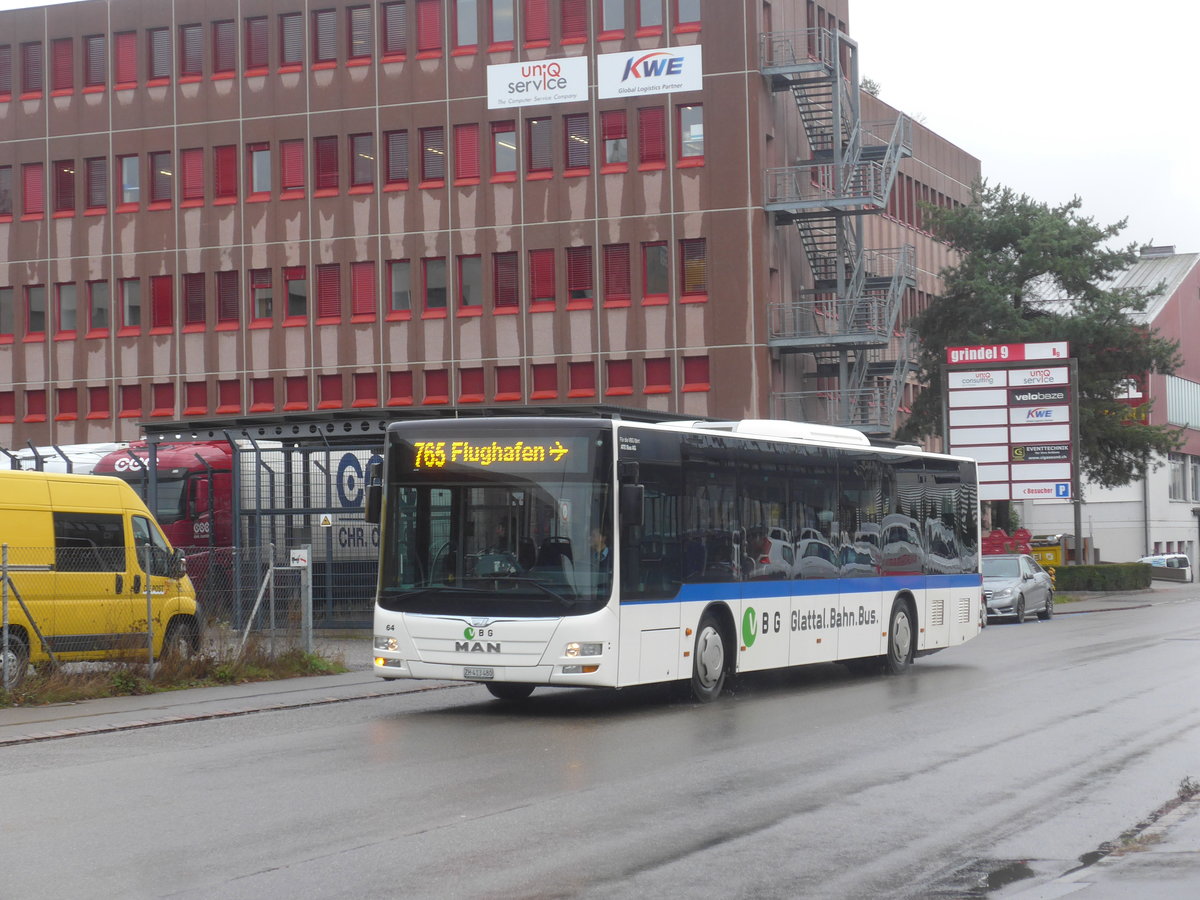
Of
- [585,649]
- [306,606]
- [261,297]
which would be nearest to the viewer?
[585,649]

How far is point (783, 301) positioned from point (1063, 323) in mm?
11577

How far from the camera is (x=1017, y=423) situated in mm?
50250

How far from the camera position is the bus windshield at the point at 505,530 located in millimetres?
15734

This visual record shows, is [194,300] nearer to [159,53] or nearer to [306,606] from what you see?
[159,53]

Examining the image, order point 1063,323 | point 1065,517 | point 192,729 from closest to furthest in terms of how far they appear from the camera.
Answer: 1. point 192,729
2. point 1063,323
3. point 1065,517

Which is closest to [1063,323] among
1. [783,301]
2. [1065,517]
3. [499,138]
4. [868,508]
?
[783,301]

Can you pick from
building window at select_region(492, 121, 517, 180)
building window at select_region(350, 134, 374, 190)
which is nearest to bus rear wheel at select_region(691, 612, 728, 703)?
building window at select_region(492, 121, 517, 180)

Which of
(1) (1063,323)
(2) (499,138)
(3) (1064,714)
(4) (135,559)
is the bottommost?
(3) (1064,714)

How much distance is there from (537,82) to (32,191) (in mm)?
19183

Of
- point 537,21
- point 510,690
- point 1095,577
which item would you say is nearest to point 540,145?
point 537,21

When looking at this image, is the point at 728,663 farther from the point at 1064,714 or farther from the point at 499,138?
the point at 499,138

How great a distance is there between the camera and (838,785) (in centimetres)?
1122

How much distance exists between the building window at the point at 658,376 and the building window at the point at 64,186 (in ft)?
72.0

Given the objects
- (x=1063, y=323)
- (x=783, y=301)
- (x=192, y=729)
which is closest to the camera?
(x=192, y=729)
